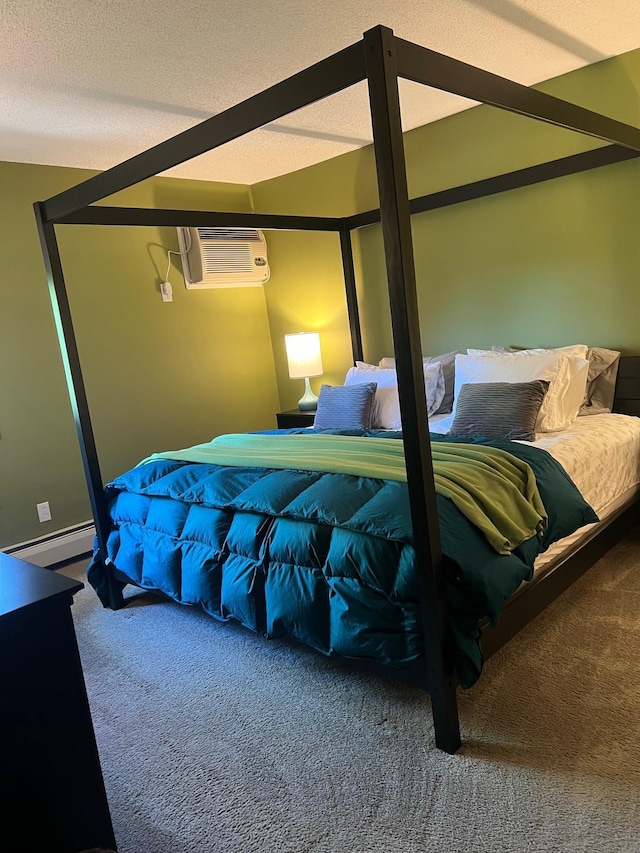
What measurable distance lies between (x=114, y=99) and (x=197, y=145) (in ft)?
4.04

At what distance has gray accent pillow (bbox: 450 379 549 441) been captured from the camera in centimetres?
310

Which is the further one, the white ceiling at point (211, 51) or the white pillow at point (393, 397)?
the white pillow at point (393, 397)

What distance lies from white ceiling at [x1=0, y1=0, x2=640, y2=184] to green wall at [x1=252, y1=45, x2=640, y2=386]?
25 centimetres

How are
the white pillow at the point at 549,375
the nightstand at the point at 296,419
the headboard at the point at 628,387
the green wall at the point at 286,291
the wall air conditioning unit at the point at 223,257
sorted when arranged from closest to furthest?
the white pillow at the point at 549,375
the headboard at the point at 628,387
the green wall at the point at 286,291
the nightstand at the point at 296,419
the wall air conditioning unit at the point at 223,257

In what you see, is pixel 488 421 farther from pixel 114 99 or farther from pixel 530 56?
pixel 114 99

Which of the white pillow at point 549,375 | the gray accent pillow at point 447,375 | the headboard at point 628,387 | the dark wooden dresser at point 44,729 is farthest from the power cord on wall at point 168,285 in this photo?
the dark wooden dresser at point 44,729

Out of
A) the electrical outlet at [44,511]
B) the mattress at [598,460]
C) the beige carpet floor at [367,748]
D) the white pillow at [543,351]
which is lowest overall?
the beige carpet floor at [367,748]

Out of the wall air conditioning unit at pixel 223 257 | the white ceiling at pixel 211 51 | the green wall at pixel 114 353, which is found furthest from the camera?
the wall air conditioning unit at pixel 223 257

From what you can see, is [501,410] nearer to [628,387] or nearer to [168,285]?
[628,387]

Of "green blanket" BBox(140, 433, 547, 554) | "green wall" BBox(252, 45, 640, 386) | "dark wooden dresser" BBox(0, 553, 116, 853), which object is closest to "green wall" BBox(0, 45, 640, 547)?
"green wall" BBox(252, 45, 640, 386)

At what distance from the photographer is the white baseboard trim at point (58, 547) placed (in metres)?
3.99

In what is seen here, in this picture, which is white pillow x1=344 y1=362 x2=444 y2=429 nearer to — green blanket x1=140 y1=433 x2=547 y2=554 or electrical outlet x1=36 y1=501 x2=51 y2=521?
green blanket x1=140 y1=433 x2=547 y2=554

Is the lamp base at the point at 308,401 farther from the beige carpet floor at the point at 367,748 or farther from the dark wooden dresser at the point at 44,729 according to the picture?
the dark wooden dresser at the point at 44,729

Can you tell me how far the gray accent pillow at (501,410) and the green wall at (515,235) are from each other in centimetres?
80
